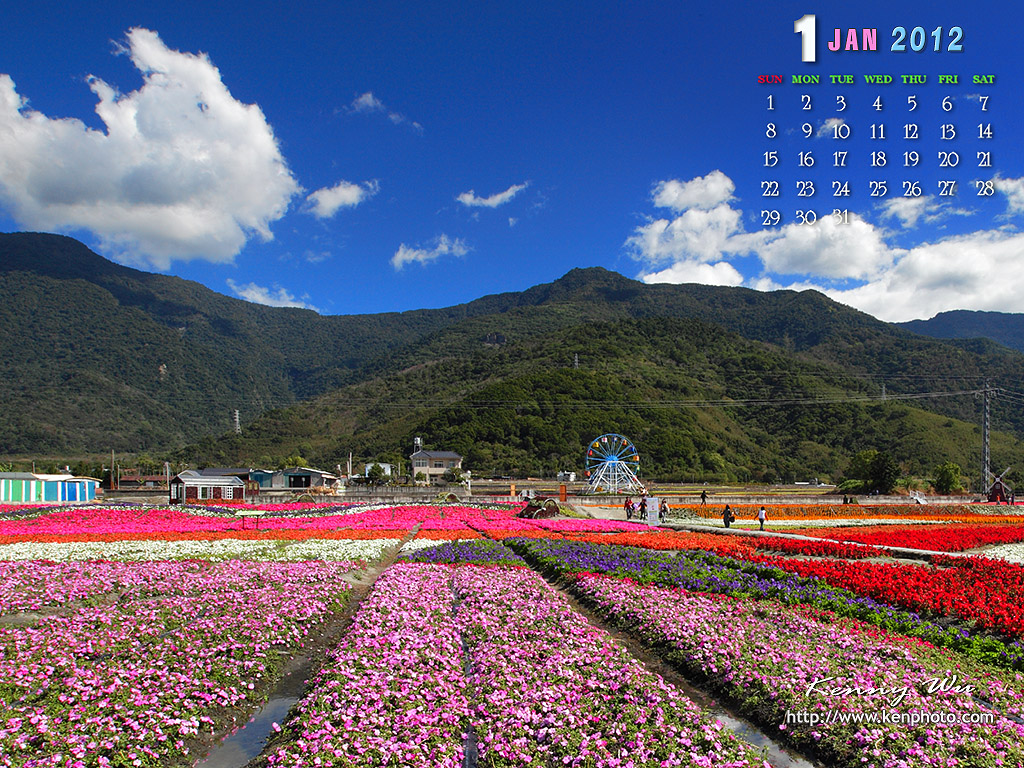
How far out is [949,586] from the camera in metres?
12.5

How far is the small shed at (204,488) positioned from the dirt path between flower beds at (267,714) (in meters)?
40.1

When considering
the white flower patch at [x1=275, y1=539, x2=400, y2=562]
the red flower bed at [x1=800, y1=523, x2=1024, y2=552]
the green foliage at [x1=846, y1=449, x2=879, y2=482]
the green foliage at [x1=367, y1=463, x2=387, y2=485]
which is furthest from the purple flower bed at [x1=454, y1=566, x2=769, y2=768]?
the green foliage at [x1=367, y1=463, x2=387, y2=485]

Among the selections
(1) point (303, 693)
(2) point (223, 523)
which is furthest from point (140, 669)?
(2) point (223, 523)

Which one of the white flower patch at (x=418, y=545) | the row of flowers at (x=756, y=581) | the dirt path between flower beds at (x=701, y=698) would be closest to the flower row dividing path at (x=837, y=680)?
the dirt path between flower beds at (x=701, y=698)

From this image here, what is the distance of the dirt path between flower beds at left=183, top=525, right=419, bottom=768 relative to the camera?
6344 mm

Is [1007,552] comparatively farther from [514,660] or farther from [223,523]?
[223,523]

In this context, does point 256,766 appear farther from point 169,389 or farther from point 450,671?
point 169,389

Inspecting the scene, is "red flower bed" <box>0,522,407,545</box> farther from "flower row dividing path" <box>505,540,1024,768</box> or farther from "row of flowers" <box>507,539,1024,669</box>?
"flower row dividing path" <box>505,540,1024,768</box>

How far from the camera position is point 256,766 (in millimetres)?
5969

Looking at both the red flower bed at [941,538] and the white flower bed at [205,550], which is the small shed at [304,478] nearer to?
the white flower bed at [205,550]

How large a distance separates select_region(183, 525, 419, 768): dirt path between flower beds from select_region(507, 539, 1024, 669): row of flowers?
7295 mm

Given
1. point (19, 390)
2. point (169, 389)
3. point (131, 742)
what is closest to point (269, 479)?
point (131, 742)

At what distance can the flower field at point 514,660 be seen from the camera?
611 centimetres

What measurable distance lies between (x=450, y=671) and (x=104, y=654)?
4.99 meters
